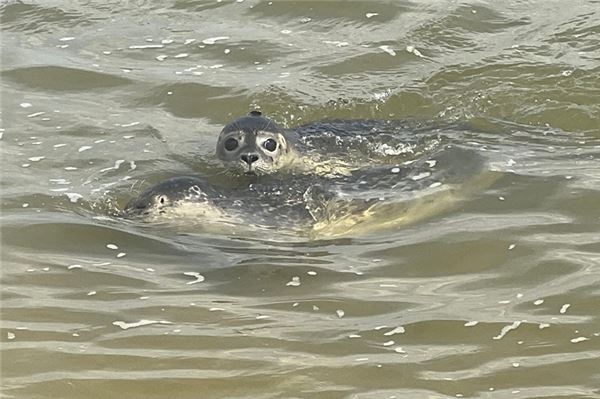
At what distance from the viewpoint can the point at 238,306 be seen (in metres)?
4.80

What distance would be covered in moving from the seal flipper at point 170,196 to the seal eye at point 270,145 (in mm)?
798

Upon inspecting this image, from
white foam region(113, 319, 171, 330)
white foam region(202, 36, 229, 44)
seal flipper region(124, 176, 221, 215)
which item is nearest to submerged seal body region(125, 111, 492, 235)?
seal flipper region(124, 176, 221, 215)

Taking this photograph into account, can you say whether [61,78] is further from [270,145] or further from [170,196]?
[170,196]

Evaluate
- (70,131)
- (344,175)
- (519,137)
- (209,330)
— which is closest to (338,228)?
(344,175)

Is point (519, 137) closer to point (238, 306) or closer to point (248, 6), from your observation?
point (238, 306)

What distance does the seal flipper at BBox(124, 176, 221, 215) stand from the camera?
5613mm

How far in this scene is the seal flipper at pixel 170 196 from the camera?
18.4 feet

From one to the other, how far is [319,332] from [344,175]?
6.63ft

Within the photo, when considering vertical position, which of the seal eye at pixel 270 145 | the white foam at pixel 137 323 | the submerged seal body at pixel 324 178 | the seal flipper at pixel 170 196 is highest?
the seal flipper at pixel 170 196

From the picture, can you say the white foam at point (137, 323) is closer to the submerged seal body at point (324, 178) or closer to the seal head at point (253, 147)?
the submerged seal body at point (324, 178)

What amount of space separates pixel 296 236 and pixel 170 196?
62 cm

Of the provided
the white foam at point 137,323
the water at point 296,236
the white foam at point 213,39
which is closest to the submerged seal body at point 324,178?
the water at point 296,236

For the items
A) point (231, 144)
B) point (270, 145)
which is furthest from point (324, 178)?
point (231, 144)

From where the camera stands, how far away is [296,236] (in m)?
5.60
